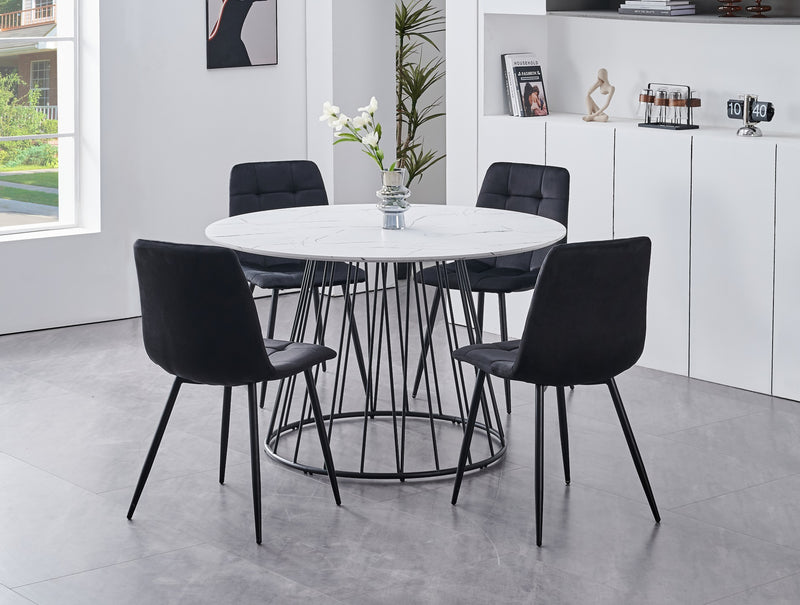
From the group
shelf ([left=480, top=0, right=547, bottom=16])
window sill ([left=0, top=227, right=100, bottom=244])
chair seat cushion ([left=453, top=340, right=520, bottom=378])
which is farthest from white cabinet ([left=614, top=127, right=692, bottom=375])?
window sill ([left=0, top=227, right=100, bottom=244])

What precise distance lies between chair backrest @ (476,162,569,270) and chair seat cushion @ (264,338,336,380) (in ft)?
4.32

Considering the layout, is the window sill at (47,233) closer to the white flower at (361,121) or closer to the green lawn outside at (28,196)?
the green lawn outside at (28,196)

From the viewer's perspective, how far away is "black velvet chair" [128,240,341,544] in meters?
3.39

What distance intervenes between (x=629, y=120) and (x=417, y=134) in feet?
8.22

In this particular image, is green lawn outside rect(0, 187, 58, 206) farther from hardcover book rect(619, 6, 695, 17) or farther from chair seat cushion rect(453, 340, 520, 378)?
chair seat cushion rect(453, 340, 520, 378)

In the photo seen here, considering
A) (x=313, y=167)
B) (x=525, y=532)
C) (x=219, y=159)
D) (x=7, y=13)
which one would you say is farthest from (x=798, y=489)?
(x=7, y=13)

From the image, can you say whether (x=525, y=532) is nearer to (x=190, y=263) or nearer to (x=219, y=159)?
(x=190, y=263)

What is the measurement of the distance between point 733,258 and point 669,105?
0.82m

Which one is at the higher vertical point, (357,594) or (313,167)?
(313,167)

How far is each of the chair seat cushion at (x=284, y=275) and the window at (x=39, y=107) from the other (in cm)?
171

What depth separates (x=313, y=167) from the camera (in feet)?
17.6

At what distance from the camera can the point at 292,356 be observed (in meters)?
3.72

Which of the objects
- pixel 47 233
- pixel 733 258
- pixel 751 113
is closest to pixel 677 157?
pixel 751 113

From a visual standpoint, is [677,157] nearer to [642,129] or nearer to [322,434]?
[642,129]
